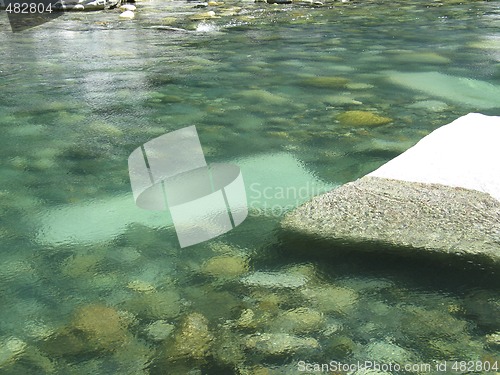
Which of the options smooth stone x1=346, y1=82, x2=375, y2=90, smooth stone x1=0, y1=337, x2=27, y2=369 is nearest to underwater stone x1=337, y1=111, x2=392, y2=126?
smooth stone x1=346, y1=82, x2=375, y2=90

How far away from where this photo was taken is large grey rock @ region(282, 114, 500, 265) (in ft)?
6.46

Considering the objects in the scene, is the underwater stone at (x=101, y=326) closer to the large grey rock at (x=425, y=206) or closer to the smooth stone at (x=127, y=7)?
the large grey rock at (x=425, y=206)

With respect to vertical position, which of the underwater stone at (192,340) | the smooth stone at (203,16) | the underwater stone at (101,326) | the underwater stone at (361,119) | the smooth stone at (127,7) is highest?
the underwater stone at (101,326)

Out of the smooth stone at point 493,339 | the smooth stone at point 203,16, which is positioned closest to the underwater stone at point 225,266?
the smooth stone at point 493,339

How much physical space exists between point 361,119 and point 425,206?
4.25 feet

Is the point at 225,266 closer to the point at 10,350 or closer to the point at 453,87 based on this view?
the point at 10,350

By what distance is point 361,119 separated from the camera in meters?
3.33

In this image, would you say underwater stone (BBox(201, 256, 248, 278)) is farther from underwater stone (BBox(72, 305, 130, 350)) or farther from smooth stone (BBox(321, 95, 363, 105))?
smooth stone (BBox(321, 95, 363, 105))

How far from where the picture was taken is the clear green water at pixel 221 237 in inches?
62.3

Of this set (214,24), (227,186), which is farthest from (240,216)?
(214,24)

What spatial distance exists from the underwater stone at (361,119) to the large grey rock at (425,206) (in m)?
0.85

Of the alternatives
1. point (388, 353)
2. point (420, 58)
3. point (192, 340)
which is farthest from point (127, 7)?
point (388, 353)

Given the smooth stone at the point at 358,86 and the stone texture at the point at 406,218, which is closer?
the stone texture at the point at 406,218

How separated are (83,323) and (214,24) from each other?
18.0ft
